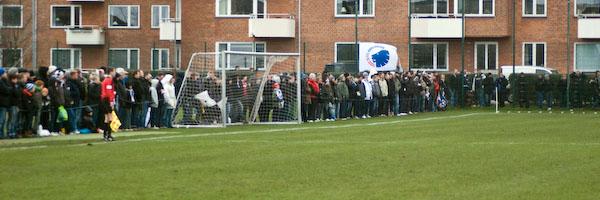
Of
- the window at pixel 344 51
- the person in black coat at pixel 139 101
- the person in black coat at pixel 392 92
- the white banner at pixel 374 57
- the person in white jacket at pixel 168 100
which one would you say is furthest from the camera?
the window at pixel 344 51

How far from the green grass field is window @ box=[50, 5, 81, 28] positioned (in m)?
45.6

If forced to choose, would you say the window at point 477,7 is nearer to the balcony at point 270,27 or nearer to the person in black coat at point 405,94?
the balcony at point 270,27

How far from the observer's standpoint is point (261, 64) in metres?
44.2

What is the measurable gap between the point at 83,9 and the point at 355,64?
23.4 meters

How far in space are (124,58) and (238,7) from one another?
8.89m

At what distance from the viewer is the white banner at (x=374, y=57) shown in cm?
5900

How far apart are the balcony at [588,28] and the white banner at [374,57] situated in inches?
520

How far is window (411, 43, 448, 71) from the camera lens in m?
69.2

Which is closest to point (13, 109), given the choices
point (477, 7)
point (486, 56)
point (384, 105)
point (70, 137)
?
point (70, 137)

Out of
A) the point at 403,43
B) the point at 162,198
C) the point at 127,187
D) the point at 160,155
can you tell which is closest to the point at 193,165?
the point at 160,155

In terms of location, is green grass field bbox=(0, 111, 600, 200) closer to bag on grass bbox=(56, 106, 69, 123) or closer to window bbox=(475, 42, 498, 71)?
bag on grass bbox=(56, 106, 69, 123)

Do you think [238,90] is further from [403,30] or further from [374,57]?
[403,30]

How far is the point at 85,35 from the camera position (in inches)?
3014

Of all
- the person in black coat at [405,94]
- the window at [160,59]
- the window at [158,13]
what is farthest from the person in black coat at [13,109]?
the window at [158,13]
